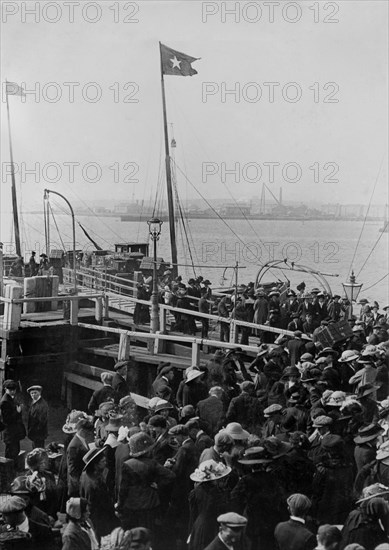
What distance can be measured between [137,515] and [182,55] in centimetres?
2298

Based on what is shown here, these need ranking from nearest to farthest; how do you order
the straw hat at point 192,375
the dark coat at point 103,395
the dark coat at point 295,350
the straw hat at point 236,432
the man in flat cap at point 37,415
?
the straw hat at point 236,432, the man in flat cap at point 37,415, the straw hat at point 192,375, the dark coat at point 103,395, the dark coat at point 295,350

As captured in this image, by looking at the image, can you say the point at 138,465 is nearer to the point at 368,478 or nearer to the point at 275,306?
the point at 368,478

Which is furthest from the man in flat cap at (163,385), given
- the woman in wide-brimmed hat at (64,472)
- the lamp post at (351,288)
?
the lamp post at (351,288)

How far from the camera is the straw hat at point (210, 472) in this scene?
258 inches

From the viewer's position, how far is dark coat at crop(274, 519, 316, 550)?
5527 millimetres

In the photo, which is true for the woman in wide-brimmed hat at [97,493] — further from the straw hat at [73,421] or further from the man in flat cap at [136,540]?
the man in flat cap at [136,540]

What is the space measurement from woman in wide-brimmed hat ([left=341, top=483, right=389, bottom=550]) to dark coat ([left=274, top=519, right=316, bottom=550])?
47cm

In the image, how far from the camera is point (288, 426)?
8.27m

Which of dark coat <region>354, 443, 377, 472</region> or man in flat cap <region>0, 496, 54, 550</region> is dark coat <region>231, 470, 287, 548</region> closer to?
dark coat <region>354, 443, 377, 472</region>

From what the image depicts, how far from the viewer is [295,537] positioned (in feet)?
18.2

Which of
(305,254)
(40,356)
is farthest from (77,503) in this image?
(305,254)

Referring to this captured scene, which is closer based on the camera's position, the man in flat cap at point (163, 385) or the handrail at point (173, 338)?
the man in flat cap at point (163, 385)

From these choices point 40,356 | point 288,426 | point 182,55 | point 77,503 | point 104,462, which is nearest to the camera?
point 77,503

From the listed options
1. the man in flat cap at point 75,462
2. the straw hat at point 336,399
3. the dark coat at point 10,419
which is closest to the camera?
the man in flat cap at point 75,462
